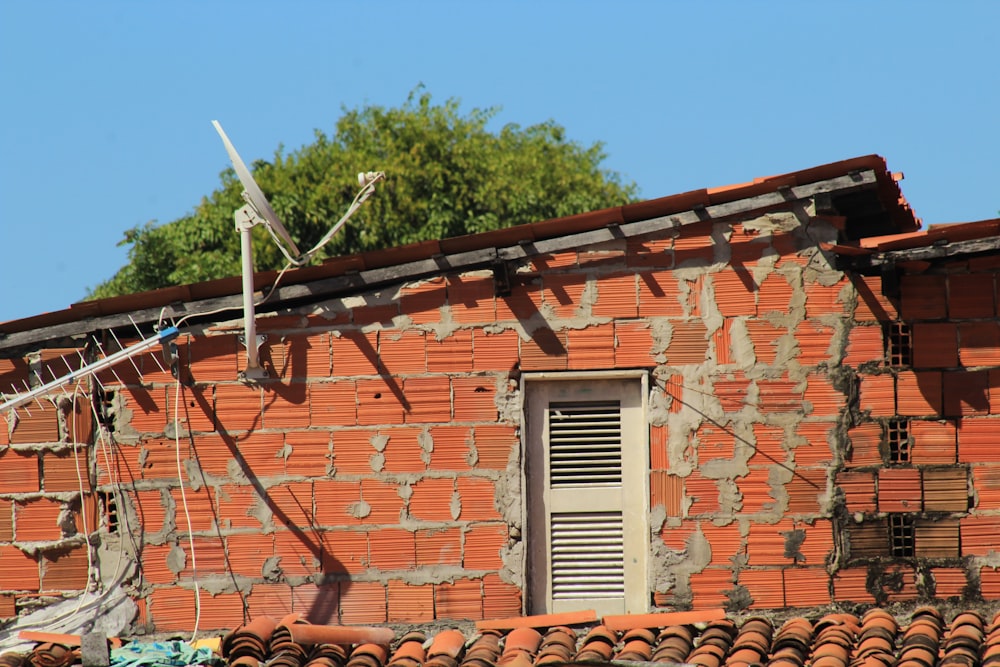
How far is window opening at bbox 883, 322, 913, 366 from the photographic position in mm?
10156

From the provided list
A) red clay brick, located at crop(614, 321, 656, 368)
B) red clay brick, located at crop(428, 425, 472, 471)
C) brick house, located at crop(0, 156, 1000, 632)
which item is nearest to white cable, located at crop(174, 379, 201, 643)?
brick house, located at crop(0, 156, 1000, 632)

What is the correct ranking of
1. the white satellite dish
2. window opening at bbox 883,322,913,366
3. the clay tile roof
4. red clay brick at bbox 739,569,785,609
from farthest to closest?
window opening at bbox 883,322,913,366 → red clay brick at bbox 739,569,785,609 → the white satellite dish → the clay tile roof

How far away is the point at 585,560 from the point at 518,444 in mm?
1080

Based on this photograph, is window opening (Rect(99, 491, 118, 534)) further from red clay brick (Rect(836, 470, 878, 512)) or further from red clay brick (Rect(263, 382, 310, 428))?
red clay brick (Rect(836, 470, 878, 512))

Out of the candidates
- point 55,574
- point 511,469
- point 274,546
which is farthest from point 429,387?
point 55,574

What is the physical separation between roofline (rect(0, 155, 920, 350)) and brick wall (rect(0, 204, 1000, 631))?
0.15 m

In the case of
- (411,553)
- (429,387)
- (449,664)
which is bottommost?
(449,664)

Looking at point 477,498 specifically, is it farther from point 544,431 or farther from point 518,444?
point 544,431

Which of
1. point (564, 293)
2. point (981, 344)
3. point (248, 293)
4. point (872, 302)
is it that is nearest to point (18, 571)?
point (248, 293)

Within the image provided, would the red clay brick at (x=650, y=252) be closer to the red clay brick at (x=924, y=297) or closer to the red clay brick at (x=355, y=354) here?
the red clay brick at (x=924, y=297)

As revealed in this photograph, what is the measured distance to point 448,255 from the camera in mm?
10188

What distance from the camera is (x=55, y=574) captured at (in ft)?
33.6

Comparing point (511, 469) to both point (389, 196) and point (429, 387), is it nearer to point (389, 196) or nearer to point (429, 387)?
point (429, 387)

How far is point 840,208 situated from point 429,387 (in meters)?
3.85
